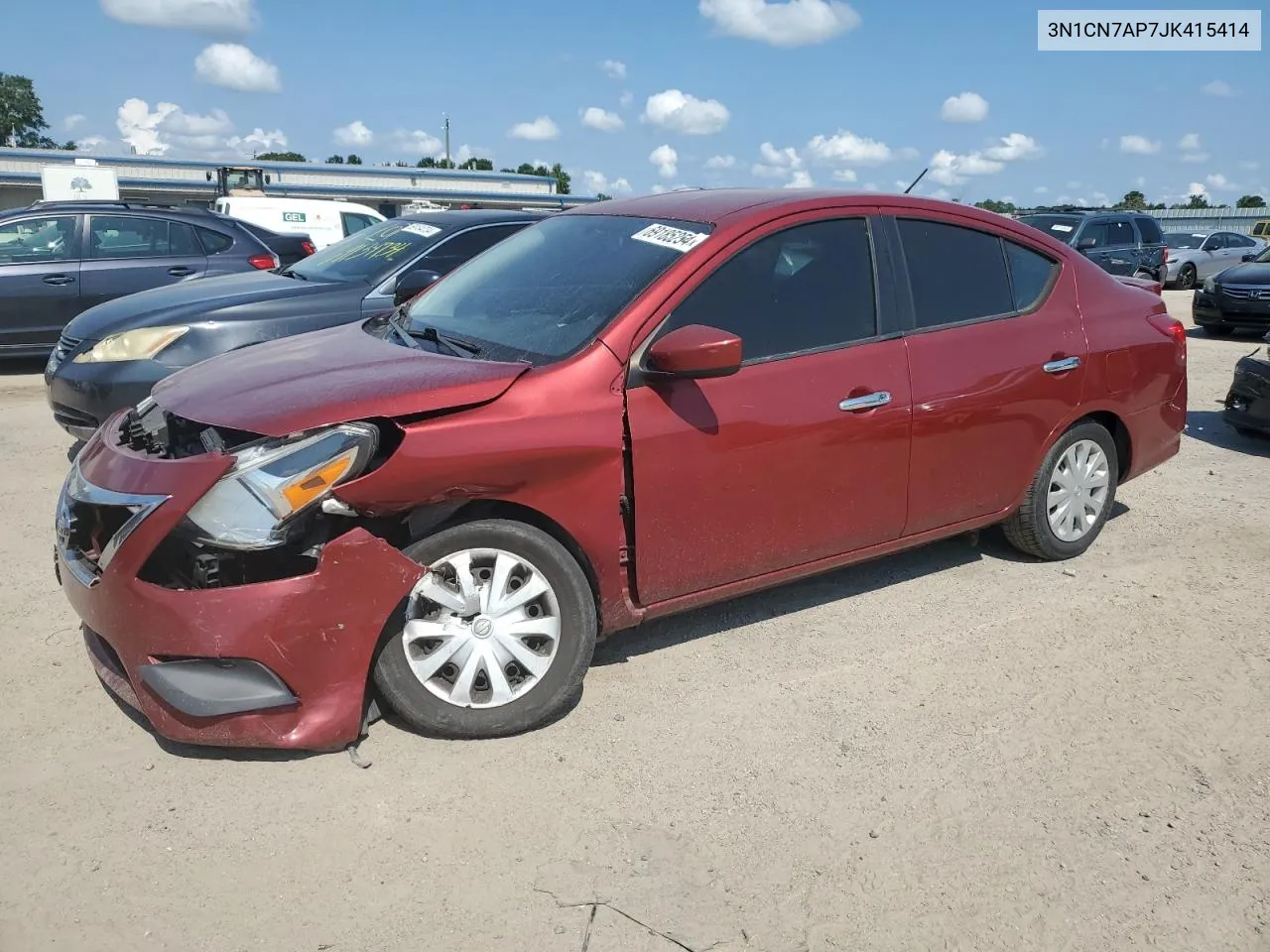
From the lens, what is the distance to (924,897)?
2.62 metres

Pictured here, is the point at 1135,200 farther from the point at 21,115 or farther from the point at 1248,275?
the point at 21,115

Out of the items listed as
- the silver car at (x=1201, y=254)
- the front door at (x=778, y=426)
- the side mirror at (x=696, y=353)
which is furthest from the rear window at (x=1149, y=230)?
the side mirror at (x=696, y=353)

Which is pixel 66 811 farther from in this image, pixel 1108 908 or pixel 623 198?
pixel 623 198

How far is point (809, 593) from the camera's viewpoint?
4555 mm

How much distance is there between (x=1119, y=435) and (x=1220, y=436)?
3.58 metres

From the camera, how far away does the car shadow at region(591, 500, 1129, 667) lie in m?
4.06

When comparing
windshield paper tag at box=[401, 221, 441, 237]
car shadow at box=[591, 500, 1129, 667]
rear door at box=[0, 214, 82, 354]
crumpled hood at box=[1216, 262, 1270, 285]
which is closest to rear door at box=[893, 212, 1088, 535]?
car shadow at box=[591, 500, 1129, 667]

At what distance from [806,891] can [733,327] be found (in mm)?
1926

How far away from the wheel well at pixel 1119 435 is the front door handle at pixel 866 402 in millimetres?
1471

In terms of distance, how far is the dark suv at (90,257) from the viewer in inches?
375

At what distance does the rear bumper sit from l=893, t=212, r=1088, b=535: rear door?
3451 mm

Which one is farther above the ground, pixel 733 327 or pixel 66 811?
pixel 733 327

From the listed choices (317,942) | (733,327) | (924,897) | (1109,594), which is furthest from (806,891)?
(1109,594)

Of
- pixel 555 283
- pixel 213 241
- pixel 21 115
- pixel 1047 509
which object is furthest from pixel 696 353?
pixel 21 115
